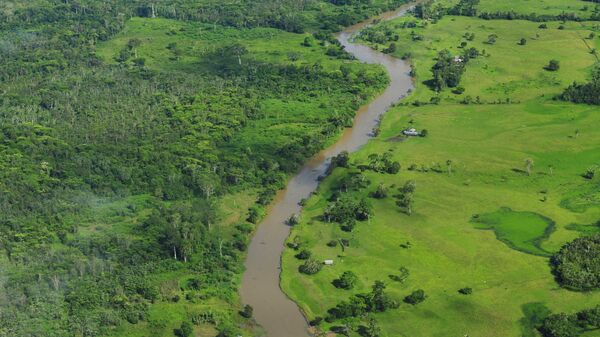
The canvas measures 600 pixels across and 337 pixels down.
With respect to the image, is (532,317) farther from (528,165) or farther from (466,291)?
(528,165)

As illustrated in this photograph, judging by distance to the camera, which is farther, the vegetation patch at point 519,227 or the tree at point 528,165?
the tree at point 528,165

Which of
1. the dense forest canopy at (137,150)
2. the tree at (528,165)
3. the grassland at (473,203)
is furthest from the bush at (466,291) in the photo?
the tree at (528,165)

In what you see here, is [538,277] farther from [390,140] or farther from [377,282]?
[390,140]

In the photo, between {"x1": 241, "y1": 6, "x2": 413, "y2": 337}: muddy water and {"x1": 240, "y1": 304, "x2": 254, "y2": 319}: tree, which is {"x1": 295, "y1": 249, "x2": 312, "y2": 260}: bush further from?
{"x1": 240, "y1": 304, "x2": 254, "y2": 319}: tree

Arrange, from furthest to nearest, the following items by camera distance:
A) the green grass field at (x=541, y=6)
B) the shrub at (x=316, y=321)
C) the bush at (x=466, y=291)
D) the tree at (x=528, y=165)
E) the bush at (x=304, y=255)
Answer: the green grass field at (x=541, y=6)
the tree at (x=528, y=165)
the bush at (x=304, y=255)
the bush at (x=466, y=291)
the shrub at (x=316, y=321)

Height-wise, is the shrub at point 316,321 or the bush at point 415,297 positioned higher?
the bush at point 415,297

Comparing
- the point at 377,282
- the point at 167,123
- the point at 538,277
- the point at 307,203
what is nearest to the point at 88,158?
the point at 167,123

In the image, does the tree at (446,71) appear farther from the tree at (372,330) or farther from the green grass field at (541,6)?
the tree at (372,330)
